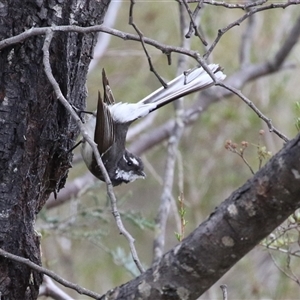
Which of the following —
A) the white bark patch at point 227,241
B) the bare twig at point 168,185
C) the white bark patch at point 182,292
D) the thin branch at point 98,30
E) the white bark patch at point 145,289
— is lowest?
the white bark patch at point 182,292

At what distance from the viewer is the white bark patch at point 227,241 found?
4.48 feet

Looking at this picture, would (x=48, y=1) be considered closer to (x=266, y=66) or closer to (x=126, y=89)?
(x=266, y=66)

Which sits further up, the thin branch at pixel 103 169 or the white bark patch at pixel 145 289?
the thin branch at pixel 103 169

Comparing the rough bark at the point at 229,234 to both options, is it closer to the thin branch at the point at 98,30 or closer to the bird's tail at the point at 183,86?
the thin branch at the point at 98,30

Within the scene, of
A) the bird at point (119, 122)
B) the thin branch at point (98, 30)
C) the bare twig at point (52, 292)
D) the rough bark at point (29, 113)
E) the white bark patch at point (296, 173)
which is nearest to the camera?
the white bark patch at point (296, 173)

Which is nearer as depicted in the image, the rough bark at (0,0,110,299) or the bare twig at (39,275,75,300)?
the rough bark at (0,0,110,299)

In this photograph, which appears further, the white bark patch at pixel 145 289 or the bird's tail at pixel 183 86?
the bird's tail at pixel 183 86

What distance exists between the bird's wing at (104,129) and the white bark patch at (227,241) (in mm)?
1539

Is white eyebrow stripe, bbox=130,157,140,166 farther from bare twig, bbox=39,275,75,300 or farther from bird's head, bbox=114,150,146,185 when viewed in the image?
bare twig, bbox=39,275,75,300

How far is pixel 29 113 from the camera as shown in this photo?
1893 mm

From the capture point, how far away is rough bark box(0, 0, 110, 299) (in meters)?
1.84

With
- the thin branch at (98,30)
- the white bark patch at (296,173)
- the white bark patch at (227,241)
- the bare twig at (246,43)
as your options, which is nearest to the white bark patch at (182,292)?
the white bark patch at (227,241)

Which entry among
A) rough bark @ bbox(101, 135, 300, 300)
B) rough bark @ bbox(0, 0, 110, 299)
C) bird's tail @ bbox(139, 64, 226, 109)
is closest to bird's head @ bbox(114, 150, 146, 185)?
bird's tail @ bbox(139, 64, 226, 109)

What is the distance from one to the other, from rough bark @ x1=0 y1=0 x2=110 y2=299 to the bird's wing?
0.83 m
